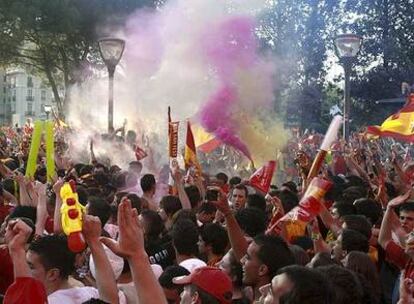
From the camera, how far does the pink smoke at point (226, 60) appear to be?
14.6 meters

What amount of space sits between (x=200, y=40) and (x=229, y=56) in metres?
0.96

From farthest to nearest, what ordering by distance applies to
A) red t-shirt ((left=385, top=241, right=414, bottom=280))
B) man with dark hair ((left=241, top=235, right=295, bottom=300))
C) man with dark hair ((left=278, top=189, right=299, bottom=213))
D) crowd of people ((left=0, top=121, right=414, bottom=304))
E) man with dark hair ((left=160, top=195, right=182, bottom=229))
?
1. man with dark hair ((left=278, top=189, right=299, bottom=213))
2. man with dark hair ((left=160, top=195, right=182, bottom=229))
3. red t-shirt ((left=385, top=241, right=414, bottom=280))
4. man with dark hair ((left=241, top=235, right=295, bottom=300))
5. crowd of people ((left=0, top=121, right=414, bottom=304))

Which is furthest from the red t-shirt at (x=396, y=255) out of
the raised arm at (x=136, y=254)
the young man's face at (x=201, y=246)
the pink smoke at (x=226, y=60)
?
the pink smoke at (x=226, y=60)

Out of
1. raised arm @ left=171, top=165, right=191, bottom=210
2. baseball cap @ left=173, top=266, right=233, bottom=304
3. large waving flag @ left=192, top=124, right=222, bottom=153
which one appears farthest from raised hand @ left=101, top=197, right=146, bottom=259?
large waving flag @ left=192, top=124, right=222, bottom=153

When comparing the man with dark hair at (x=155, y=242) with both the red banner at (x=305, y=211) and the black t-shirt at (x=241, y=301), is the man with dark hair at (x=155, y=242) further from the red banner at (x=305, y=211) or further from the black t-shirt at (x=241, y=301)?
the black t-shirt at (x=241, y=301)

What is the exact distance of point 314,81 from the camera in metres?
32.4

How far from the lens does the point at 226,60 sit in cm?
1522

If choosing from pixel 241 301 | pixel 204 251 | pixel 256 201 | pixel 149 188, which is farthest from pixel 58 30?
pixel 241 301

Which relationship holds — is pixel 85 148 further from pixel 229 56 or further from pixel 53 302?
pixel 53 302

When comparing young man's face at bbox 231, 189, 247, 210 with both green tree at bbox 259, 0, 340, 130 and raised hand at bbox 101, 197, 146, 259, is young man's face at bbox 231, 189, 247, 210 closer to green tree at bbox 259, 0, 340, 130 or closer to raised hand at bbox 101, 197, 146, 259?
raised hand at bbox 101, 197, 146, 259

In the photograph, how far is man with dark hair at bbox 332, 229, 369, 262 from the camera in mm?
5469

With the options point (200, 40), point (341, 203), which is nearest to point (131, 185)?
point (341, 203)

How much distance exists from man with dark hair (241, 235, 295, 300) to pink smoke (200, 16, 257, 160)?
9.62m

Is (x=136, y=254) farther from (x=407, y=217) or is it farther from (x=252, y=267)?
(x=407, y=217)
